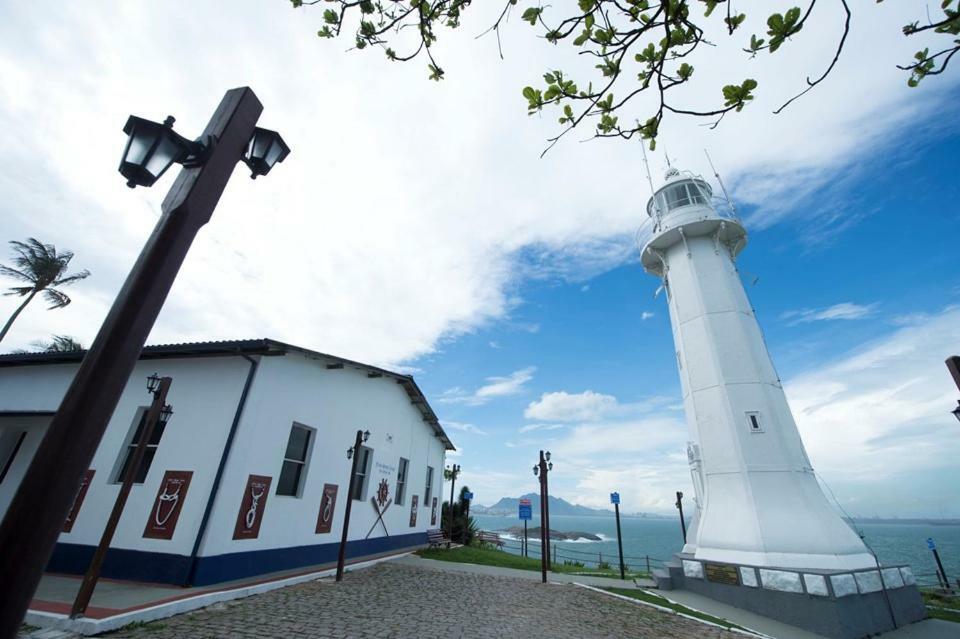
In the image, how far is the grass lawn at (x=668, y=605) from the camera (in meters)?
8.72

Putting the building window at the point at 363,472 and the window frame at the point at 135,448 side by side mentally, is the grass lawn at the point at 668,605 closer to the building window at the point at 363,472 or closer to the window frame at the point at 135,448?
the building window at the point at 363,472

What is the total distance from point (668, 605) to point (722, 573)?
2.00 metres

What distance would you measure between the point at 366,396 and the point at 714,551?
11586 mm

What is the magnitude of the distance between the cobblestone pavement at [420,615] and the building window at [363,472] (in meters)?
2.60

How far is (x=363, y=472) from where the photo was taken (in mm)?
13297

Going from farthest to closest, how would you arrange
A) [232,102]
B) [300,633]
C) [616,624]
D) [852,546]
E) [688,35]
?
[852,546] < [616,624] < [300,633] < [232,102] < [688,35]

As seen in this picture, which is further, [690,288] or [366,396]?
[690,288]

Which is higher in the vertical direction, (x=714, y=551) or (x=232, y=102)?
(x=232, y=102)

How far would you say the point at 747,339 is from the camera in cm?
1272

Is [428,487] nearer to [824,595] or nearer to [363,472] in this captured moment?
[363,472]

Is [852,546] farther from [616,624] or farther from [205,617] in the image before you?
[205,617]

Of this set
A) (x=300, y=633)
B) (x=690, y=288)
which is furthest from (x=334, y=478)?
(x=690, y=288)

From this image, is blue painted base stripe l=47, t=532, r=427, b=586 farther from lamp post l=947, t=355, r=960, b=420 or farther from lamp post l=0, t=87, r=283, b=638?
lamp post l=947, t=355, r=960, b=420

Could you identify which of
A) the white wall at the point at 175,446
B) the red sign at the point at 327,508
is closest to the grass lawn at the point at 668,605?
the red sign at the point at 327,508
